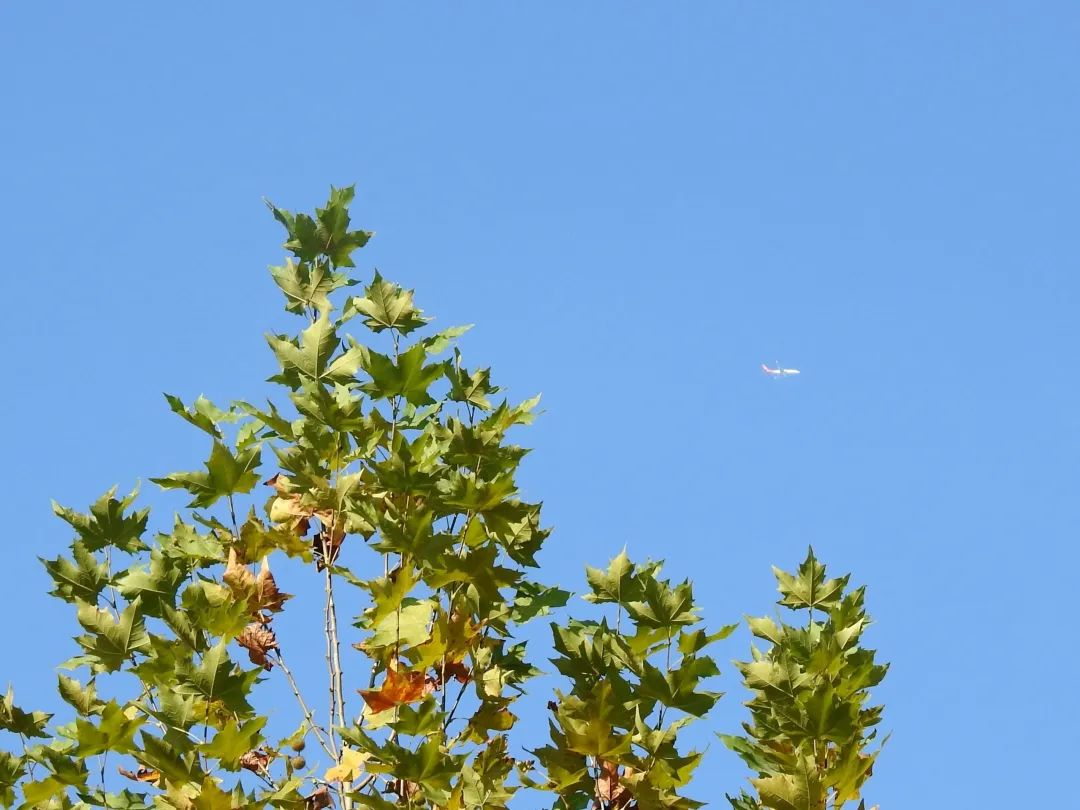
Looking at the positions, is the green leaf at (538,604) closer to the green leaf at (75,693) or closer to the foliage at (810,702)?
the foliage at (810,702)

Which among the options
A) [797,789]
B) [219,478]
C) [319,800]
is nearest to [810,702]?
[797,789]

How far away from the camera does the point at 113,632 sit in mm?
4406

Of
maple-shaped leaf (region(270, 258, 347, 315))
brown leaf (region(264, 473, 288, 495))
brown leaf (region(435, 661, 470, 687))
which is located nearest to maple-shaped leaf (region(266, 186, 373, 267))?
maple-shaped leaf (region(270, 258, 347, 315))

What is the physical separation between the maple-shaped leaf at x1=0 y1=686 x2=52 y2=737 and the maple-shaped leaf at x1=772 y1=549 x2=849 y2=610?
2.57 metres

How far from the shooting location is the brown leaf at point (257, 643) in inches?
177

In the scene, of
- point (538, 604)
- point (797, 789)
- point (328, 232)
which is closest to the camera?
point (797, 789)

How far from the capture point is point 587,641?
4242 mm

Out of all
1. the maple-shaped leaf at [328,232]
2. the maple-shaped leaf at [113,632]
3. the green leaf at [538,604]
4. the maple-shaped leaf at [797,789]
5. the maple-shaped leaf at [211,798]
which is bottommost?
the maple-shaped leaf at [211,798]

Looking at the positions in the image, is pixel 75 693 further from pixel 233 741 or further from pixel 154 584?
pixel 233 741

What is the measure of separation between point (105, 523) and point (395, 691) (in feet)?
4.28

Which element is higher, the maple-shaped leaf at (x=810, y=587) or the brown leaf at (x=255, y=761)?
the maple-shaped leaf at (x=810, y=587)

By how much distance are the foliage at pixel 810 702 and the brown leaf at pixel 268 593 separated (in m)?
1.56

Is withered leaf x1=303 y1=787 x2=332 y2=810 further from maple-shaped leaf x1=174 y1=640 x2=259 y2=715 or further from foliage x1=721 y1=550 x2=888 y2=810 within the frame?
foliage x1=721 y1=550 x2=888 y2=810

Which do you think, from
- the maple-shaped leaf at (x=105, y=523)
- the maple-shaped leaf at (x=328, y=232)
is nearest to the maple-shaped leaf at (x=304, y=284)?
the maple-shaped leaf at (x=328, y=232)
